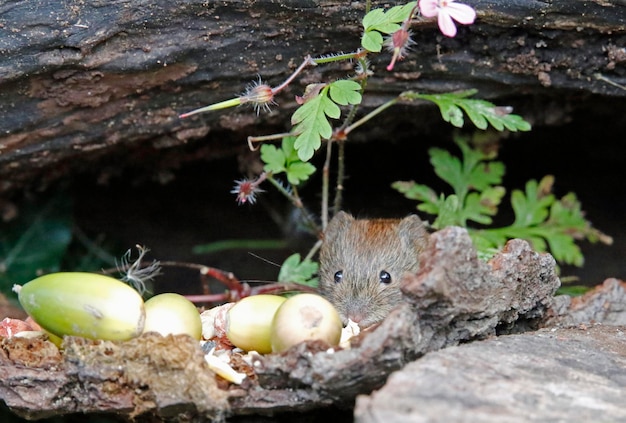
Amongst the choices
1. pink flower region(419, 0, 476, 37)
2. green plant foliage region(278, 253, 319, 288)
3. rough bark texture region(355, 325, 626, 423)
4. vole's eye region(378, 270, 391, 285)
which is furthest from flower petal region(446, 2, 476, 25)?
green plant foliage region(278, 253, 319, 288)

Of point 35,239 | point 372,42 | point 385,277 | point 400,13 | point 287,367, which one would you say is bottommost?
point 35,239

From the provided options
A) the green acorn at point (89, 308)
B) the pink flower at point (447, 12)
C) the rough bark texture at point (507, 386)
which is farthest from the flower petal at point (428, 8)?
the green acorn at point (89, 308)

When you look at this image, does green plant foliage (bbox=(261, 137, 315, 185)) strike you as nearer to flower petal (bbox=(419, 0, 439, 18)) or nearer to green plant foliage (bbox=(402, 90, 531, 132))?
green plant foliage (bbox=(402, 90, 531, 132))

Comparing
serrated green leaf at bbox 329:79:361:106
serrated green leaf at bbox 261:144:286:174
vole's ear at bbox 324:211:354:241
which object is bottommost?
vole's ear at bbox 324:211:354:241

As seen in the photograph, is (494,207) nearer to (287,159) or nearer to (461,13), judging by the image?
(287,159)

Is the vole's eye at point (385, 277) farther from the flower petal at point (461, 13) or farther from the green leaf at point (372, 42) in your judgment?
the flower petal at point (461, 13)

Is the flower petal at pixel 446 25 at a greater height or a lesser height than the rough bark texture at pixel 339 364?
greater

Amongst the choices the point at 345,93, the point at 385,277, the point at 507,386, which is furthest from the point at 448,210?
the point at 507,386
